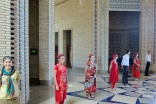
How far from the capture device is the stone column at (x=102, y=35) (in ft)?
39.7

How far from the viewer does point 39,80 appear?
8.29m

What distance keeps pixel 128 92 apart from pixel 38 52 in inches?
167

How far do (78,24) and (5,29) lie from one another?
Result: 11.1 meters

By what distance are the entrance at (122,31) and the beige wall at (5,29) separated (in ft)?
35.7

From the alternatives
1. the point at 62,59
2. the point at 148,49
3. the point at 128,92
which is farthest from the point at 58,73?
the point at 148,49

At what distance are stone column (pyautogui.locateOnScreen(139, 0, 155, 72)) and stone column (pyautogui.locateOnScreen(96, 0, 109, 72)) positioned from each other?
2.23 meters

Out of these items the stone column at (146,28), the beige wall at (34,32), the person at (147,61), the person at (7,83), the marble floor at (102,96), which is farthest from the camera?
the stone column at (146,28)

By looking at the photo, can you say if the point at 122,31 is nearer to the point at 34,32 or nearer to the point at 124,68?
the point at 124,68

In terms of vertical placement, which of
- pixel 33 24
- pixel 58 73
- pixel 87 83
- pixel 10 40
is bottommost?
A: pixel 87 83

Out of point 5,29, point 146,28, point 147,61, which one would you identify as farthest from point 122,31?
point 5,29

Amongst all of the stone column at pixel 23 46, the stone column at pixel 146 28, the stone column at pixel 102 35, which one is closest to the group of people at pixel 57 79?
the stone column at pixel 23 46

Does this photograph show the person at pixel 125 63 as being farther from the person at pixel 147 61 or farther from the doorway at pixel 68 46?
the doorway at pixel 68 46

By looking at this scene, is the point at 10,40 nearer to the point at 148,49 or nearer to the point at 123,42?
the point at 148,49

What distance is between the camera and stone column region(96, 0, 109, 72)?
477 inches
